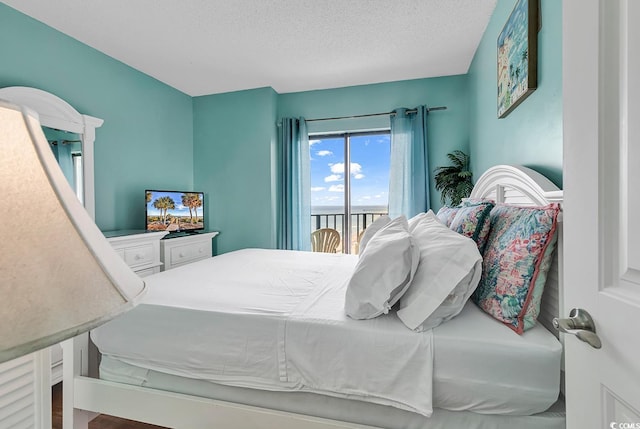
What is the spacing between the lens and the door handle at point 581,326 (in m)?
0.60

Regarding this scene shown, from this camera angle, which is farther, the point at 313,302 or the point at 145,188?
the point at 145,188

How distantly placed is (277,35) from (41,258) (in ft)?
9.37

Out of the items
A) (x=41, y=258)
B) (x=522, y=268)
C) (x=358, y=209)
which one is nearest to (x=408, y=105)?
(x=358, y=209)

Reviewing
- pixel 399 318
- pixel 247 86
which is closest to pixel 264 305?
pixel 399 318

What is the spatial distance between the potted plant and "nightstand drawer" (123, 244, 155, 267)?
3.15 m

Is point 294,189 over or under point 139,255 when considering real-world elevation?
over

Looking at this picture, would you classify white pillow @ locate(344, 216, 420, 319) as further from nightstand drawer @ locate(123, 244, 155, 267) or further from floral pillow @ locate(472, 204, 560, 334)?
nightstand drawer @ locate(123, 244, 155, 267)

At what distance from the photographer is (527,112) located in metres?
1.68

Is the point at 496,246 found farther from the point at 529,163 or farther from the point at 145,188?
the point at 145,188

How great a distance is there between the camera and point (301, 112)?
4.01 metres

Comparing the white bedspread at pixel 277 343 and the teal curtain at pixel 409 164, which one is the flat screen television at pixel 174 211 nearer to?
the white bedspread at pixel 277 343

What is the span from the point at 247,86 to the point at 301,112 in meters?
0.77

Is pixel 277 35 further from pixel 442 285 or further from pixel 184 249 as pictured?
pixel 442 285

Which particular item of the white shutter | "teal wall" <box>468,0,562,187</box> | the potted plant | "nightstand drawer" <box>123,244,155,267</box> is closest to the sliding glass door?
the potted plant
